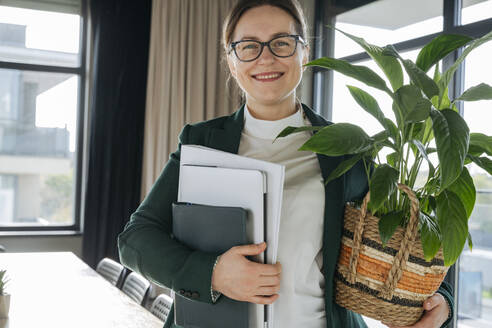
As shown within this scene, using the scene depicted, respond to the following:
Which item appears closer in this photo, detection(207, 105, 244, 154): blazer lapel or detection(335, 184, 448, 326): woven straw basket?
detection(335, 184, 448, 326): woven straw basket

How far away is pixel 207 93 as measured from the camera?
482 centimetres

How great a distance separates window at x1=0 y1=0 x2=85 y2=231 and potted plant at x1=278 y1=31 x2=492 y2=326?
4126 mm

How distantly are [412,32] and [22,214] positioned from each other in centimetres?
354

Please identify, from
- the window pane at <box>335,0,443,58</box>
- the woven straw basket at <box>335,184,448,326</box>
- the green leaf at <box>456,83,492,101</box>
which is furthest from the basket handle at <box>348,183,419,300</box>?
the window pane at <box>335,0,443,58</box>

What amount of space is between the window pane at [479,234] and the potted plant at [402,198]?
7.33 ft

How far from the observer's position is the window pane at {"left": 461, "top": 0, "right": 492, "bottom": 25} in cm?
306

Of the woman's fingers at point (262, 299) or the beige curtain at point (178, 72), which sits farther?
the beige curtain at point (178, 72)

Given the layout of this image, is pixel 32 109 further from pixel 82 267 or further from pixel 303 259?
pixel 303 259

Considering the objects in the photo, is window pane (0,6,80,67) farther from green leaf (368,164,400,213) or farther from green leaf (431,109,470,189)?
green leaf (431,109,470,189)

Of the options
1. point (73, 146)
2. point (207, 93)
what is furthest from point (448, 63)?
point (73, 146)

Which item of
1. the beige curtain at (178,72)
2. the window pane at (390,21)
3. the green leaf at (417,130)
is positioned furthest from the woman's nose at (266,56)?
the beige curtain at (178,72)

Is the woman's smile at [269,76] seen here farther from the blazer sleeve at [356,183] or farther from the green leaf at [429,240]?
the green leaf at [429,240]

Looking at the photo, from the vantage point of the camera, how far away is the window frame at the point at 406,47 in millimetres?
3148

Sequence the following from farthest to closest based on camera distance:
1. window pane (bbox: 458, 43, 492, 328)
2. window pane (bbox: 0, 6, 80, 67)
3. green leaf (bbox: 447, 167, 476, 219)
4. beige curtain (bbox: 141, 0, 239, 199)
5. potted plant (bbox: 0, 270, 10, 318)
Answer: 1. beige curtain (bbox: 141, 0, 239, 199)
2. window pane (bbox: 0, 6, 80, 67)
3. window pane (bbox: 458, 43, 492, 328)
4. potted plant (bbox: 0, 270, 10, 318)
5. green leaf (bbox: 447, 167, 476, 219)
